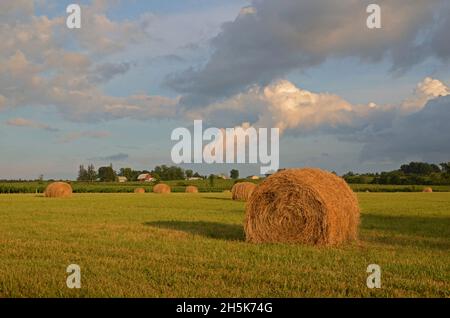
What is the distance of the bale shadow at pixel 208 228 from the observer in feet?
49.2

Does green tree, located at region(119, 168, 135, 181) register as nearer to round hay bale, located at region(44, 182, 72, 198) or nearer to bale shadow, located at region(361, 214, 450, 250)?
round hay bale, located at region(44, 182, 72, 198)

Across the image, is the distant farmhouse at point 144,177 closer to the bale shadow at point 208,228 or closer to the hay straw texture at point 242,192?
the hay straw texture at point 242,192

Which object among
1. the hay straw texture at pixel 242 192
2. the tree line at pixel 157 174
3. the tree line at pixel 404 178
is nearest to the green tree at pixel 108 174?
the tree line at pixel 157 174

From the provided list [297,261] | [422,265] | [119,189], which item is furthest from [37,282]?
[119,189]

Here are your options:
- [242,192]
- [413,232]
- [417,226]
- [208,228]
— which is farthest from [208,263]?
[242,192]

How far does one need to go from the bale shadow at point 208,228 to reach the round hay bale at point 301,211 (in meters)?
0.94

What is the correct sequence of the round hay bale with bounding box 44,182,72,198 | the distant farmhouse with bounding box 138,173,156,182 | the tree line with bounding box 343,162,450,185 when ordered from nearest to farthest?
the round hay bale with bounding box 44,182,72,198, the tree line with bounding box 343,162,450,185, the distant farmhouse with bounding box 138,173,156,182

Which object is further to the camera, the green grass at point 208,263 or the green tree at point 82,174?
the green tree at point 82,174

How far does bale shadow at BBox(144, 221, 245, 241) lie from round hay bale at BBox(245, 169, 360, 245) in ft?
3.08

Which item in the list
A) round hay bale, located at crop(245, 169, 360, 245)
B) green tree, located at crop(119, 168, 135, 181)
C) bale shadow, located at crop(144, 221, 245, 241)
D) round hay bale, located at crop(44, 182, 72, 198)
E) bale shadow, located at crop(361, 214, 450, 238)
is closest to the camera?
round hay bale, located at crop(245, 169, 360, 245)

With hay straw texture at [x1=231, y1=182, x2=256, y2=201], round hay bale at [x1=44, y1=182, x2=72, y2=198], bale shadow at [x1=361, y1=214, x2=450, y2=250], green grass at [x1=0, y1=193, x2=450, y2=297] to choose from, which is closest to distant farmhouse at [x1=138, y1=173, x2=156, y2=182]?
round hay bale at [x1=44, y1=182, x2=72, y2=198]

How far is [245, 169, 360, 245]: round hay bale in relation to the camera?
44.4 ft
